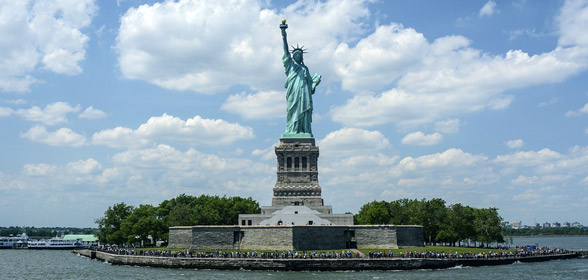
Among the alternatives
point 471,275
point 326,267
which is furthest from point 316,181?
point 471,275

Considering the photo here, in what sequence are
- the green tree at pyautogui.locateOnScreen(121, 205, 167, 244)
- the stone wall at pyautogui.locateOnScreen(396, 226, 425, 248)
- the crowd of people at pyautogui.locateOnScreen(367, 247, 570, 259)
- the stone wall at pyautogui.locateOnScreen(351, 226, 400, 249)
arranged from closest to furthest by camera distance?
the crowd of people at pyautogui.locateOnScreen(367, 247, 570, 259) → the stone wall at pyautogui.locateOnScreen(351, 226, 400, 249) → the stone wall at pyautogui.locateOnScreen(396, 226, 425, 248) → the green tree at pyautogui.locateOnScreen(121, 205, 167, 244)

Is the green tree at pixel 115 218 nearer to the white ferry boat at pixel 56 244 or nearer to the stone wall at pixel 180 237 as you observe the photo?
the stone wall at pixel 180 237

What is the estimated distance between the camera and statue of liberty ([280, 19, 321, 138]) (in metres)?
80.2

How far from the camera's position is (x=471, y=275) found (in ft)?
164

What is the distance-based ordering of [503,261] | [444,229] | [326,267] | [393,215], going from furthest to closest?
[393,215], [444,229], [503,261], [326,267]

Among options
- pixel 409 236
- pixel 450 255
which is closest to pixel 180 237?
pixel 409 236

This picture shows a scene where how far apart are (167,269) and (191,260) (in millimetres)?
2444

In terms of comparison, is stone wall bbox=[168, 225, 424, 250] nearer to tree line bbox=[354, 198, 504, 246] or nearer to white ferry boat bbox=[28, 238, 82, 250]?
tree line bbox=[354, 198, 504, 246]

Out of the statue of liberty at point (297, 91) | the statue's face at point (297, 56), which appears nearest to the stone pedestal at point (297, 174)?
the statue of liberty at point (297, 91)

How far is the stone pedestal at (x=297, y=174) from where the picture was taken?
2945 inches

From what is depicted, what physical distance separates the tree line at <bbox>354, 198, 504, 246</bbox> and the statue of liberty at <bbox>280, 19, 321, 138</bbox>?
1512cm

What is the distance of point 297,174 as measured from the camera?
251ft

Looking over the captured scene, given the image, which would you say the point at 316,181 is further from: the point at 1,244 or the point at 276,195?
the point at 1,244

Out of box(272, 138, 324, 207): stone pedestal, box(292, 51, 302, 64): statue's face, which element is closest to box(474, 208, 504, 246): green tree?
box(272, 138, 324, 207): stone pedestal
